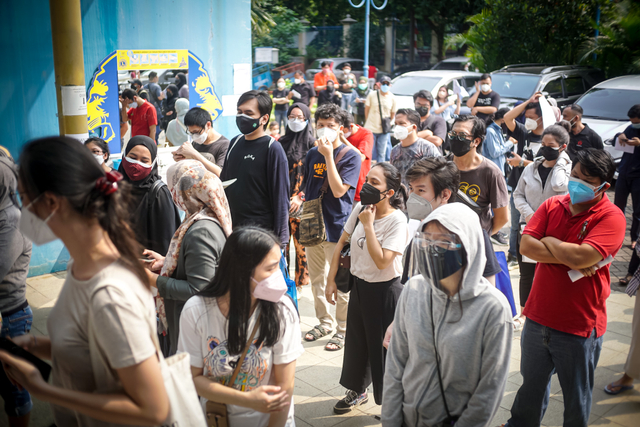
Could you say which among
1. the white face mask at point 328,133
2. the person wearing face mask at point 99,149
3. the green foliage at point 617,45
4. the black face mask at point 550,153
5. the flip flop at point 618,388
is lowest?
the flip flop at point 618,388

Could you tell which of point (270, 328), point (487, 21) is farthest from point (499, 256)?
point (487, 21)

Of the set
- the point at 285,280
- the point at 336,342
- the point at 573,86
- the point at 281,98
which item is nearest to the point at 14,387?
the point at 285,280

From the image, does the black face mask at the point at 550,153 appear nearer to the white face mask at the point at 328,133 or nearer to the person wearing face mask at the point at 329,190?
the person wearing face mask at the point at 329,190

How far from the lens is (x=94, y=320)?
172 centimetres

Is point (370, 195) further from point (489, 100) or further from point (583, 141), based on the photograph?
point (489, 100)

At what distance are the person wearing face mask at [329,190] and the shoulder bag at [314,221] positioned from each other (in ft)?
0.03

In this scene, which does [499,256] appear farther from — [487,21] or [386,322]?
[487,21]

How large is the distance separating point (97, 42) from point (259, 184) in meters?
3.23

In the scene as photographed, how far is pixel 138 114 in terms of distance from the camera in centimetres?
718

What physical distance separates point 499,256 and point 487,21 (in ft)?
62.8

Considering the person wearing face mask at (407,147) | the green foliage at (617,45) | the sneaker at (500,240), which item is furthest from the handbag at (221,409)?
the green foliage at (617,45)

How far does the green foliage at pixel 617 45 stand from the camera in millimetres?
16891

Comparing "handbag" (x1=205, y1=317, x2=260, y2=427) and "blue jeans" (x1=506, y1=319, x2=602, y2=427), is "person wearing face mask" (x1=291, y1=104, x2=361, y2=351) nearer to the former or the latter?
"blue jeans" (x1=506, y1=319, x2=602, y2=427)

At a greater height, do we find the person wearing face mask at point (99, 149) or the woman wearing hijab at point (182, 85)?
the woman wearing hijab at point (182, 85)
